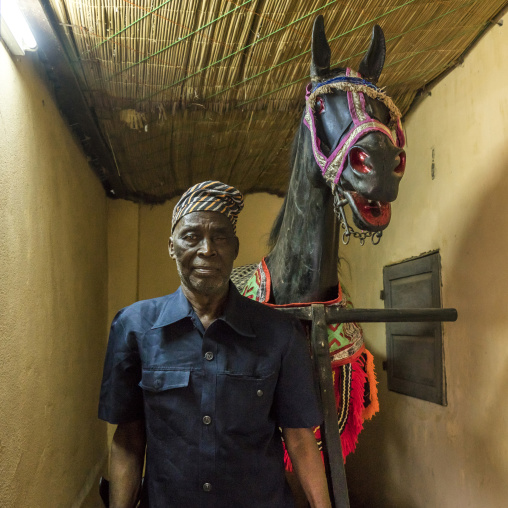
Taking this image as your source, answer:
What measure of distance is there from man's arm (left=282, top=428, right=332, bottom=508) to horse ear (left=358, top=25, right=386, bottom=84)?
1026mm

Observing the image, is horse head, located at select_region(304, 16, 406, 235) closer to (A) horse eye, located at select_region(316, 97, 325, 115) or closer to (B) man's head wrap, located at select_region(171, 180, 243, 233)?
(A) horse eye, located at select_region(316, 97, 325, 115)

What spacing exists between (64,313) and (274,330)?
41.0 inches

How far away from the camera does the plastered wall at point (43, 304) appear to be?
48.2 inches

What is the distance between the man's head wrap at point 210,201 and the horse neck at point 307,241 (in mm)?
379

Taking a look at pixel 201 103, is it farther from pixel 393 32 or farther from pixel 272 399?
pixel 272 399

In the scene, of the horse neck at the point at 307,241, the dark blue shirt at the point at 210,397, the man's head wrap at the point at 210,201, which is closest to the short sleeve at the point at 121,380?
the dark blue shirt at the point at 210,397

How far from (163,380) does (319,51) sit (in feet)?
3.28

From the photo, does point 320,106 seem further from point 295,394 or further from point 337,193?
point 295,394

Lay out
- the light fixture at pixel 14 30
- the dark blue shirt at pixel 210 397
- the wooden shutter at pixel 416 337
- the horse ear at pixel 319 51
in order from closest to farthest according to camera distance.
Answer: the dark blue shirt at pixel 210 397, the light fixture at pixel 14 30, the horse ear at pixel 319 51, the wooden shutter at pixel 416 337

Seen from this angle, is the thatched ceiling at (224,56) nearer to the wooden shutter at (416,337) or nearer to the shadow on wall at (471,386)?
the shadow on wall at (471,386)

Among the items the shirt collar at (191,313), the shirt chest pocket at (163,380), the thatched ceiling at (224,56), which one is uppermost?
the thatched ceiling at (224,56)

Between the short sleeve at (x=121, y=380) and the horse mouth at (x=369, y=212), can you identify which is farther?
the horse mouth at (x=369, y=212)

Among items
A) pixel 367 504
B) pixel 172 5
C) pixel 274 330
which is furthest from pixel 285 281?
pixel 367 504

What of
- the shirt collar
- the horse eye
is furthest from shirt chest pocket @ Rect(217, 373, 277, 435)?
the horse eye
